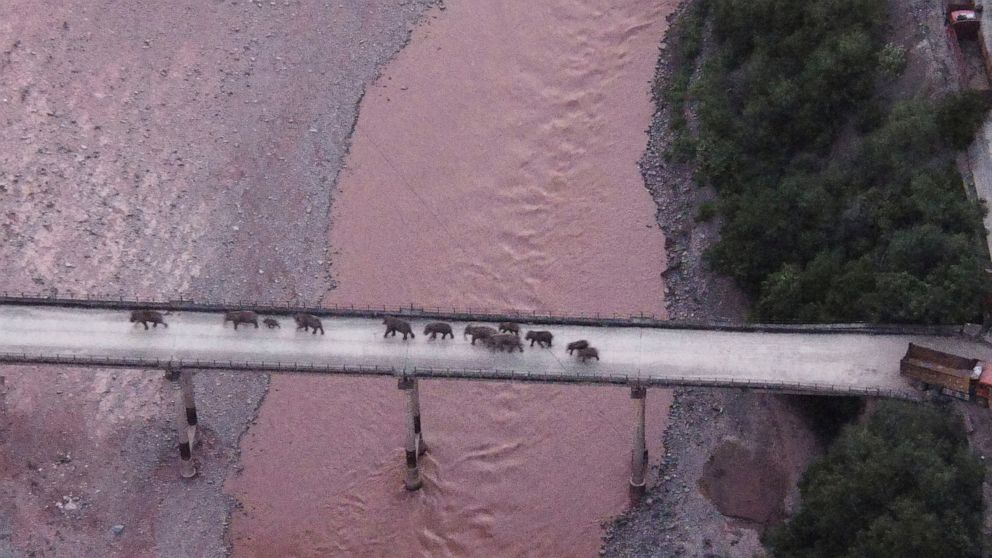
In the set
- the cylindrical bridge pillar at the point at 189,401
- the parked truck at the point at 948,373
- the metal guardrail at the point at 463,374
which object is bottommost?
the cylindrical bridge pillar at the point at 189,401

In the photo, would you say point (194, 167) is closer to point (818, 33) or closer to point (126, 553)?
point (126, 553)

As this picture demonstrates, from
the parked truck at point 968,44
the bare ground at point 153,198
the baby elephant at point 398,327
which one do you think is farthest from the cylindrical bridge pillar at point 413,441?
the parked truck at point 968,44

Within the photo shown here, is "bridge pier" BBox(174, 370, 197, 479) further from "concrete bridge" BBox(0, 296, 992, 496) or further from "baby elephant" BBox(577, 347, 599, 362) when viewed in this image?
"baby elephant" BBox(577, 347, 599, 362)

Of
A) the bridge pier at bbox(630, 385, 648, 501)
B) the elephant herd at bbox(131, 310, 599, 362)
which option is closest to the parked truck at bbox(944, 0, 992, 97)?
the bridge pier at bbox(630, 385, 648, 501)

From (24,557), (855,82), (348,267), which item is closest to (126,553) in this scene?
(24,557)

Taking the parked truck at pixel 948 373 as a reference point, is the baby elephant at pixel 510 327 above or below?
above

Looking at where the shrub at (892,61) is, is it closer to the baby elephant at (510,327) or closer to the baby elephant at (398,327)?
the baby elephant at (510,327)

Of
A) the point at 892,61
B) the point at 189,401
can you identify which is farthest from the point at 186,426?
the point at 892,61
